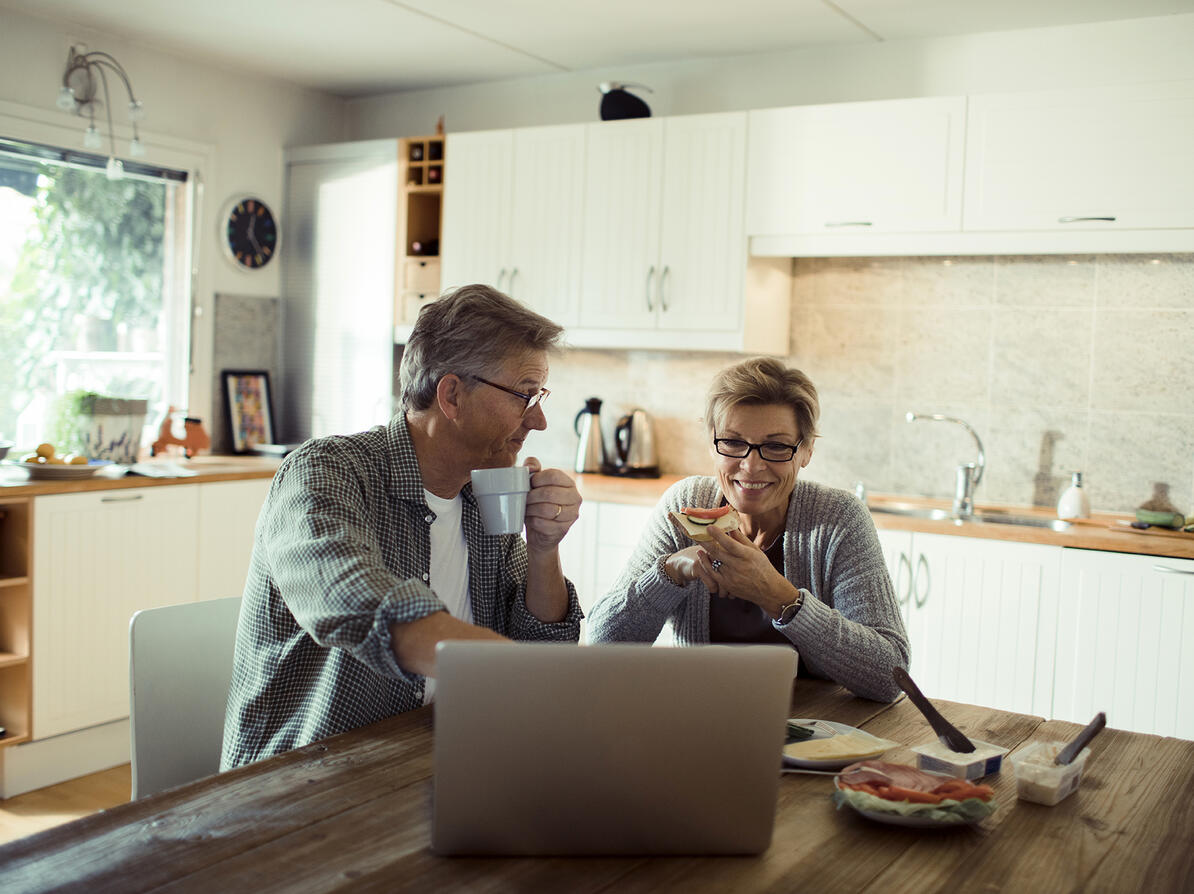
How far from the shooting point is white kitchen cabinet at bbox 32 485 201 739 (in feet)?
11.2

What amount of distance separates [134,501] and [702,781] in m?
3.04

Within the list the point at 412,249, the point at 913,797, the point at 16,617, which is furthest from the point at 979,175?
the point at 16,617

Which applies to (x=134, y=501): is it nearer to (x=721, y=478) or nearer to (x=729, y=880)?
(x=721, y=478)

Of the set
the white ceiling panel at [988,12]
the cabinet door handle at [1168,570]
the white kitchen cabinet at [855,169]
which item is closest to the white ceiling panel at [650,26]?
the white ceiling panel at [988,12]

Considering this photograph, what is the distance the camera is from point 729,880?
3.56ft

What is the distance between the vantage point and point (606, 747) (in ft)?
3.52

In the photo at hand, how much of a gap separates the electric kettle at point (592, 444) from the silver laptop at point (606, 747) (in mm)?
3275

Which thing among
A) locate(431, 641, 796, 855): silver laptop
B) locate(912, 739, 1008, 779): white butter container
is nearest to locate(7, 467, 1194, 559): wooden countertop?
locate(912, 739, 1008, 779): white butter container

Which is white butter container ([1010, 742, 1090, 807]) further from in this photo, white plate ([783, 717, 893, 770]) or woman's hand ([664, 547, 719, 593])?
woman's hand ([664, 547, 719, 593])

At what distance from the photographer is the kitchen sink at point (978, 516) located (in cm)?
346

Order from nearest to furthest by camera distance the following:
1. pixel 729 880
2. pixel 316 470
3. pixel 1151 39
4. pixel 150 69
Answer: pixel 729 880 → pixel 316 470 → pixel 1151 39 → pixel 150 69

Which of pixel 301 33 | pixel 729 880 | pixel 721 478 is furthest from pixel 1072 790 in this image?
pixel 301 33

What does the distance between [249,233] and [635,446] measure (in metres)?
1.96

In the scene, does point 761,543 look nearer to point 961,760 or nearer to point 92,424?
point 961,760
